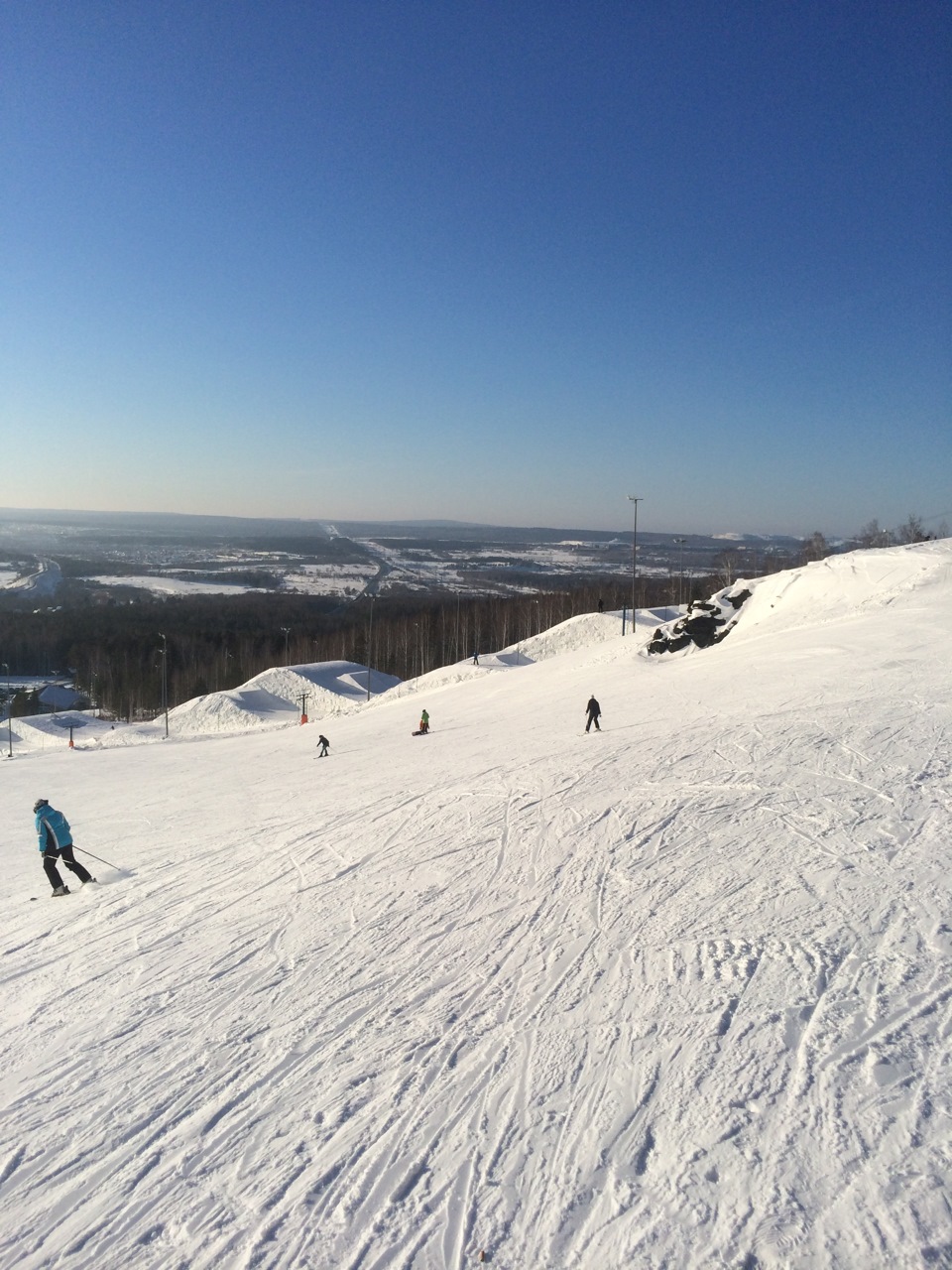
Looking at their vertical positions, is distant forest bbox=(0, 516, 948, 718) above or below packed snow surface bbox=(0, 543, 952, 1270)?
below

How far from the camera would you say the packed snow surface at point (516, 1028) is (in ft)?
11.8

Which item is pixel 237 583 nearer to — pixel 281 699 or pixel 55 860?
pixel 281 699

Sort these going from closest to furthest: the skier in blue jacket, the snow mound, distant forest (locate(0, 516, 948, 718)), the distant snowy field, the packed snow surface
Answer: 1. the packed snow surface
2. the skier in blue jacket
3. the snow mound
4. distant forest (locate(0, 516, 948, 718))
5. the distant snowy field

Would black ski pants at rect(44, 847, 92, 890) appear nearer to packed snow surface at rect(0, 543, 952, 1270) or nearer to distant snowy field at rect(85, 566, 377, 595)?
Answer: packed snow surface at rect(0, 543, 952, 1270)

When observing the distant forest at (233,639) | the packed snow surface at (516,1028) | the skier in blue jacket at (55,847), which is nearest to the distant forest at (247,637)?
the distant forest at (233,639)

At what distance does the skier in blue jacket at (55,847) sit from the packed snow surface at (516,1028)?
0.51 meters

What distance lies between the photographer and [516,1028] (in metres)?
5.15

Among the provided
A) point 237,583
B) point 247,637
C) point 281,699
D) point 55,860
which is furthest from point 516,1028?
point 237,583

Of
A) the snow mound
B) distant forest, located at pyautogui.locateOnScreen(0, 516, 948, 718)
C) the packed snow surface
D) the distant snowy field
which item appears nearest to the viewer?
the packed snow surface

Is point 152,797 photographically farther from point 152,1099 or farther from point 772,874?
point 772,874

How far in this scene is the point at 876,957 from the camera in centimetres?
561

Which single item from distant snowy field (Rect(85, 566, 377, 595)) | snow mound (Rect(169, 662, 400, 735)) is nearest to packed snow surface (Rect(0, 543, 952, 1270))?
snow mound (Rect(169, 662, 400, 735))

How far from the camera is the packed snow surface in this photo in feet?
11.8

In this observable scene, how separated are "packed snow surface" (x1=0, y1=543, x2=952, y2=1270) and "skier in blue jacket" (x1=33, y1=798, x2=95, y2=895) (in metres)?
0.51
